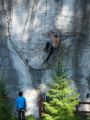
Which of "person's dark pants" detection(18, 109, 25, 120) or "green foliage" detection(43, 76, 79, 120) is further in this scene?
"person's dark pants" detection(18, 109, 25, 120)

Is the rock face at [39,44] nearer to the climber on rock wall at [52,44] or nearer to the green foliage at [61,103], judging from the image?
the climber on rock wall at [52,44]

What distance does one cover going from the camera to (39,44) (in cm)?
2173

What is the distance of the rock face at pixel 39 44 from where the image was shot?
2156cm

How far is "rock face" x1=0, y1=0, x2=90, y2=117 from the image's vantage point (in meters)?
21.6

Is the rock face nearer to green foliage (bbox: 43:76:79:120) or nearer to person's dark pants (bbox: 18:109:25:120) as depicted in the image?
person's dark pants (bbox: 18:109:25:120)

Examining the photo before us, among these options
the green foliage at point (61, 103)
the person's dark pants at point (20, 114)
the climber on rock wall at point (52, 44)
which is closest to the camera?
the green foliage at point (61, 103)

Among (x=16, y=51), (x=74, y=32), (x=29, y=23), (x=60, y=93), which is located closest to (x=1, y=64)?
(x=16, y=51)

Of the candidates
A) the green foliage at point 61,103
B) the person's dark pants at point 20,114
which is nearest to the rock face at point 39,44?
the person's dark pants at point 20,114

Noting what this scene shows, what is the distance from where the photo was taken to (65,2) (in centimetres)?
2177

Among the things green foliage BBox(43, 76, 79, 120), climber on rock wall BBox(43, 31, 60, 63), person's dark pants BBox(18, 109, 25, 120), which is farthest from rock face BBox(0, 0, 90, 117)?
green foliage BBox(43, 76, 79, 120)

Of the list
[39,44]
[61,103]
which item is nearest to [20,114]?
[61,103]

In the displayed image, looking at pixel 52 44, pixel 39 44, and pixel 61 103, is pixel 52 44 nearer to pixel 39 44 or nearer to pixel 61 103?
pixel 39 44

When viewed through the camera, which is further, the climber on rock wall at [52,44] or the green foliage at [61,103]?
the climber on rock wall at [52,44]

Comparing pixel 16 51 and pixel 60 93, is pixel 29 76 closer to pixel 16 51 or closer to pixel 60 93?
pixel 16 51
